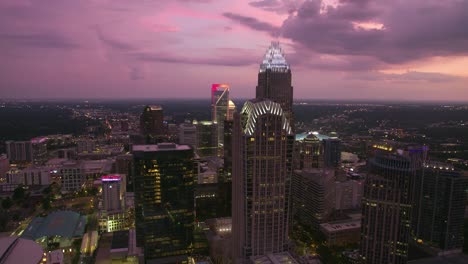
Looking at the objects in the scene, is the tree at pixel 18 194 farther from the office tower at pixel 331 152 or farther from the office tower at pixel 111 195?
the office tower at pixel 331 152

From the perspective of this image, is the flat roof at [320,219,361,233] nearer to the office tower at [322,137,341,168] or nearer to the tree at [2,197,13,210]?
the office tower at [322,137,341,168]

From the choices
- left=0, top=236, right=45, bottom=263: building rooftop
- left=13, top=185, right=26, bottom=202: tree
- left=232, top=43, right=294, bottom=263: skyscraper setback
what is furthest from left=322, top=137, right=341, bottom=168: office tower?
left=13, top=185, right=26, bottom=202: tree

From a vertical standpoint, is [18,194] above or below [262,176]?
below

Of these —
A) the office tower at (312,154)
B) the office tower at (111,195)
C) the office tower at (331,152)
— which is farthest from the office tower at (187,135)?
the office tower at (111,195)

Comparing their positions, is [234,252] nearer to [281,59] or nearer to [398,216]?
[398,216]

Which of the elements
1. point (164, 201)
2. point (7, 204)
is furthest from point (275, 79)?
point (7, 204)

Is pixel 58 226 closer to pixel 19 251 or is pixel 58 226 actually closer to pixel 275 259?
pixel 19 251
